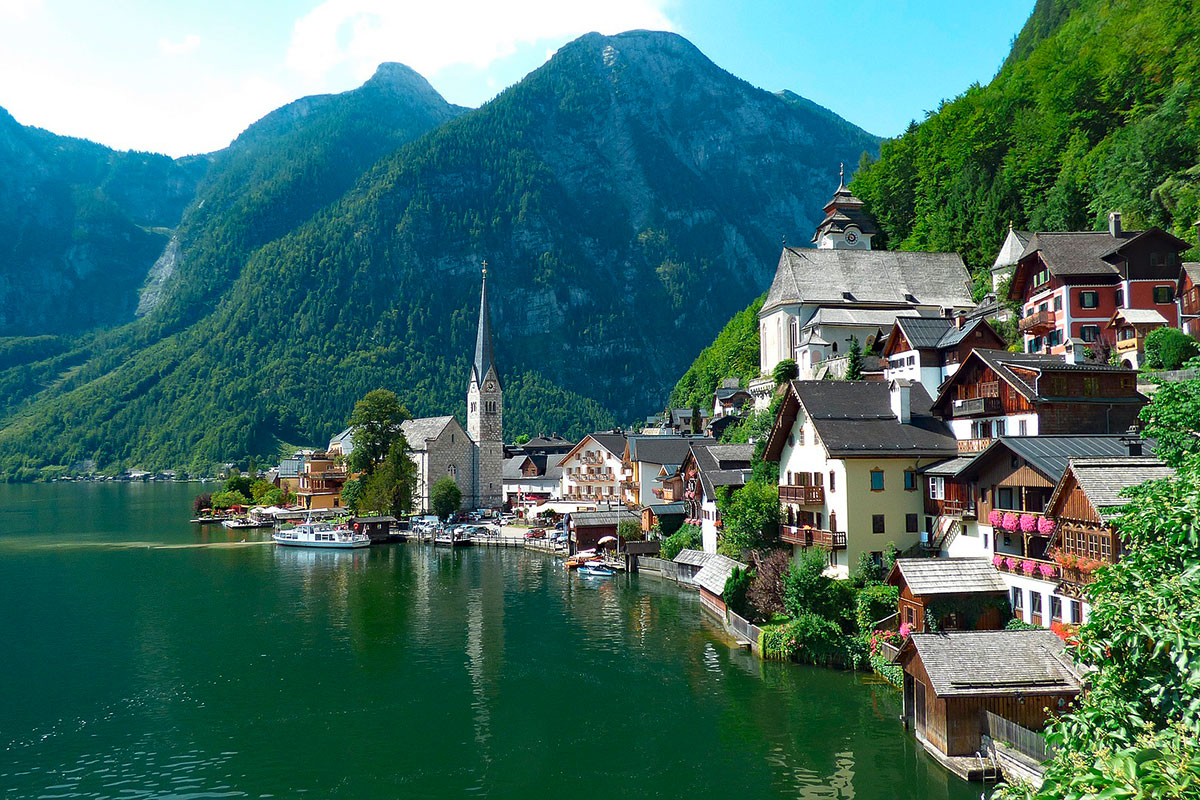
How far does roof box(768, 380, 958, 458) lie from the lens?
3981cm

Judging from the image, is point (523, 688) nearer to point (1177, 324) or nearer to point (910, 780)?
point (910, 780)

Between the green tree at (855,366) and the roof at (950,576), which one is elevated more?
the green tree at (855,366)

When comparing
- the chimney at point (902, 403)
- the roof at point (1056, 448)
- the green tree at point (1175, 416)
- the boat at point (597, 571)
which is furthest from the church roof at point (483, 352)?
the green tree at point (1175, 416)

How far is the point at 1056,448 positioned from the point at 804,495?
13.0 metres

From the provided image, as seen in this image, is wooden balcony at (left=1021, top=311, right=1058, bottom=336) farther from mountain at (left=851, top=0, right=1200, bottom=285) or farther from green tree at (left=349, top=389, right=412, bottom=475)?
green tree at (left=349, top=389, right=412, bottom=475)

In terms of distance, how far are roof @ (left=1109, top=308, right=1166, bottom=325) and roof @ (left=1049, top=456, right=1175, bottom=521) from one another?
2647 centimetres

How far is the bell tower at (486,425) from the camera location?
403ft

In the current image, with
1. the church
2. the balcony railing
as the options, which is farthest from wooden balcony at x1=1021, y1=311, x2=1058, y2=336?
the church

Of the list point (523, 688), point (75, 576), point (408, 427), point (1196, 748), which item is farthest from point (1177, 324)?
point (408, 427)

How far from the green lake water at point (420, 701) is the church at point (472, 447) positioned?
53938mm

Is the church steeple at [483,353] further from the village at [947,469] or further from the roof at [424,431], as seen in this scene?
the village at [947,469]

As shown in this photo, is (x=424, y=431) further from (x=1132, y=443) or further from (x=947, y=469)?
(x=1132, y=443)

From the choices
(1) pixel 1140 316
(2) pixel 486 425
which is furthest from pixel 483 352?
(1) pixel 1140 316

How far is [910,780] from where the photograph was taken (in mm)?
25047
